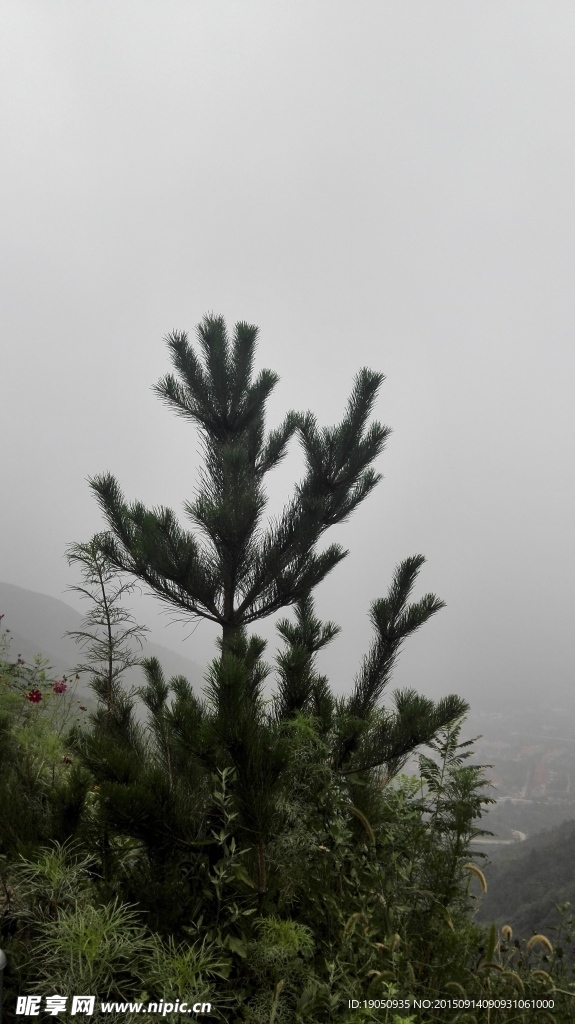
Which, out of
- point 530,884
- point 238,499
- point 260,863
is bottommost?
point 260,863

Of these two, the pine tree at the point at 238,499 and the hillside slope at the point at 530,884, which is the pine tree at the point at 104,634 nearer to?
the pine tree at the point at 238,499

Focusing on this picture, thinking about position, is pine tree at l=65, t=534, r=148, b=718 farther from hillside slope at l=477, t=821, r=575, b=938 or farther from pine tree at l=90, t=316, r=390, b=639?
hillside slope at l=477, t=821, r=575, b=938

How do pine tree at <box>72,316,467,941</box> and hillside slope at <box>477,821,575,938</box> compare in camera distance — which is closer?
pine tree at <box>72,316,467,941</box>

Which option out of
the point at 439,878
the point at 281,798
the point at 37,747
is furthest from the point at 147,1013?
the point at 37,747

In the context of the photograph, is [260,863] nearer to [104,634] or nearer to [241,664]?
[241,664]

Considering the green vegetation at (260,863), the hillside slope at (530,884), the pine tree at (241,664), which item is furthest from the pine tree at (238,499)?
the hillside slope at (530,884)

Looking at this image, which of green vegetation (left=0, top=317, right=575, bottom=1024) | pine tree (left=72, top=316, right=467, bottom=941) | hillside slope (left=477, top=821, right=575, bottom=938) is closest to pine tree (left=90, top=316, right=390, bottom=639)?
pine tree (left=72, top=316, right=467, bottom=941)

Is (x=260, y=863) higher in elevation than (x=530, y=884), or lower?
lower

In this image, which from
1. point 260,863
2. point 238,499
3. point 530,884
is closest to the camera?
point 260,863

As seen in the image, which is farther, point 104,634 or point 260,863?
point 104,634

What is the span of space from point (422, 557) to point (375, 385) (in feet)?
5.28

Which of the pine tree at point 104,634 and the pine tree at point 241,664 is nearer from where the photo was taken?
the pine tree at point 241,664

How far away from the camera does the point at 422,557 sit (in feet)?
12.6

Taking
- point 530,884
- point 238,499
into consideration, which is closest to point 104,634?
point 238,499
